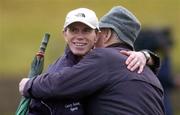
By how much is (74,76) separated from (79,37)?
1.15 ft

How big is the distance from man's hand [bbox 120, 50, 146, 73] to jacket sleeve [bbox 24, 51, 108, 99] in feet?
0.76

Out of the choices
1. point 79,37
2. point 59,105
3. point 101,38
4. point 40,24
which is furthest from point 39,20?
point 59,105

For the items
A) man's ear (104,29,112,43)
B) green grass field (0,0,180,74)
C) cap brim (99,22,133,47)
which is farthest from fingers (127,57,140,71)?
green grass field (0,0,180,74)

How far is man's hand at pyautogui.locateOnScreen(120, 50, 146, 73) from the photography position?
305 inches

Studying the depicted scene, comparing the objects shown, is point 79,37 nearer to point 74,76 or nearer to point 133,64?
point 74,76

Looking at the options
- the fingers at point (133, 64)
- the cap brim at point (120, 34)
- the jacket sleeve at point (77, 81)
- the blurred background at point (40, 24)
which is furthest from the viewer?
the blurred background at point (40, 24)

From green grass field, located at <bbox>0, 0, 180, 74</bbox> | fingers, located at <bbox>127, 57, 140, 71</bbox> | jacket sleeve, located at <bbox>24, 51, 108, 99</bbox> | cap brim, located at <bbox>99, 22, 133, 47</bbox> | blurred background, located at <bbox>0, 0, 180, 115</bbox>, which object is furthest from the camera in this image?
green grass field, located at <bbox>0, 0, 180, 74</bbox>

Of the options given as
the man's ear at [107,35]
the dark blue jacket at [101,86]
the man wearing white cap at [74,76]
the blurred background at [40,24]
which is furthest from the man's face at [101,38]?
the blurred background at [40,24]

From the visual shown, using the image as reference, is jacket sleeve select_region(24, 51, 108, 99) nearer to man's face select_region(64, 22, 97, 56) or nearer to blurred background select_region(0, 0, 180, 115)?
man's face select_region(64, 22, 97, 56)

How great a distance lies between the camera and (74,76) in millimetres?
7613

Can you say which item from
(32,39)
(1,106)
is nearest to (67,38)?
(1,106)

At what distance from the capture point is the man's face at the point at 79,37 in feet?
25.5

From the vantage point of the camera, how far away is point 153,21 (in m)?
19.9

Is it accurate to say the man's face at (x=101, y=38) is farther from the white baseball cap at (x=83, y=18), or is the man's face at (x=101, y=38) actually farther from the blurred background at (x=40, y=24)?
the blurred background at (x=40, y=24)
